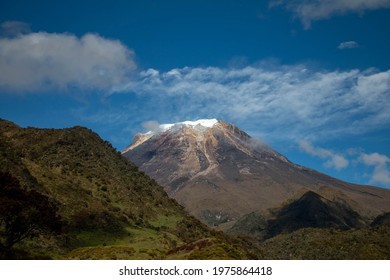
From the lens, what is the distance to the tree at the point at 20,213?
3441 centimetres

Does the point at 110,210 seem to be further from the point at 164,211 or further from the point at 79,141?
the point at 79,141

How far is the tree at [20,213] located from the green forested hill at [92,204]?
158mm

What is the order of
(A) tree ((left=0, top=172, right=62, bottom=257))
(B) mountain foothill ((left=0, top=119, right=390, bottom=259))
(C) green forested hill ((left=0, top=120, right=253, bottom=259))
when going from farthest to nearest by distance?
(C) green forested hill ((left=0, top=120, right=253, bottom=259)) < (B) mountain foothill ((left=0, top=119, right=390, bottom=259)) < (A) tree ((left=0, top=172, right=62, bottom=257))

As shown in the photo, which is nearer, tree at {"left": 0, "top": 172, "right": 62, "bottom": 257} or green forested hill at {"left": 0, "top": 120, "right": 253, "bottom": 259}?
tree at {"left": 0, "top": 172, "right": 62, "bottom": 257}

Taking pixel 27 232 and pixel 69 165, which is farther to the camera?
pixel 69 165

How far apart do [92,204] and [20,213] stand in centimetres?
3127

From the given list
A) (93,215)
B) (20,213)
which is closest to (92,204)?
(93,215)

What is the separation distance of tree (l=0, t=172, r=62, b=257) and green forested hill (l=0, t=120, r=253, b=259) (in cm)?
16

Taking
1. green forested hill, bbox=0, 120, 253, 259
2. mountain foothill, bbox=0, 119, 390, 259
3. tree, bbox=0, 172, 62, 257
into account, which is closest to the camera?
tree, bbox=0, 172, 62, 257

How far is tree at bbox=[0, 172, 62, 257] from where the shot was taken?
34406mm

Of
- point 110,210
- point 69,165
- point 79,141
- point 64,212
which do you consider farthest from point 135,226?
point 79,141

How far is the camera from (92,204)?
65750 mm
